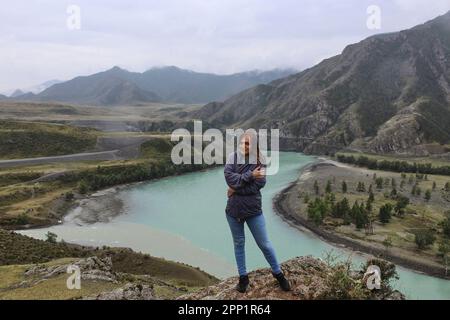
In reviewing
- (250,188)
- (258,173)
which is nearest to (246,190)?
(250,188)

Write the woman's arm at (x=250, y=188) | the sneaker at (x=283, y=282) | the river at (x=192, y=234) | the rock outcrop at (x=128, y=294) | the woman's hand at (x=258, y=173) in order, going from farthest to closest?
the river at (x=192, y=234)
the rock outcrop at (x=128, y=294)
the sneaker at (x=283, y=282)
the woman's arm at (x=250, y=188)
the woman's hand at (x=258, y=173)

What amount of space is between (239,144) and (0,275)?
2272cm

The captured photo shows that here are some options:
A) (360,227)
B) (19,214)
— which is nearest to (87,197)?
(19,214)

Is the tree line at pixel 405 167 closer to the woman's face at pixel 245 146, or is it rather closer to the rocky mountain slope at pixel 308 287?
the rocky mountain slope at pixel 308 287

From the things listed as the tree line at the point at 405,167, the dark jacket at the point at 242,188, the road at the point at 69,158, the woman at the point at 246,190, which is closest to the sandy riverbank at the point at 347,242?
the woman at the point at 246,190

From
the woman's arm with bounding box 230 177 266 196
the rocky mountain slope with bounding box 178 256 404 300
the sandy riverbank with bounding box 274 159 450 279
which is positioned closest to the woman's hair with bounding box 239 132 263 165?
the woman's arm with bounding box 230 177 266 196

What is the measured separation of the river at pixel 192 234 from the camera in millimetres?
56038

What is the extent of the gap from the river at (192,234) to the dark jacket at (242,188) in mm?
37712

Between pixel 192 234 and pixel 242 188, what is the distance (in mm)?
64169

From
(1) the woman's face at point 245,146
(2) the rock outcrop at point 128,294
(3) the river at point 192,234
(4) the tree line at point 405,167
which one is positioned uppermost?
(1) the woman's face at point 245,146

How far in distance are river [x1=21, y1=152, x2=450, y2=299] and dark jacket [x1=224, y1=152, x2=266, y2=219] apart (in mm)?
37712

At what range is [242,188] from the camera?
36.6ft
